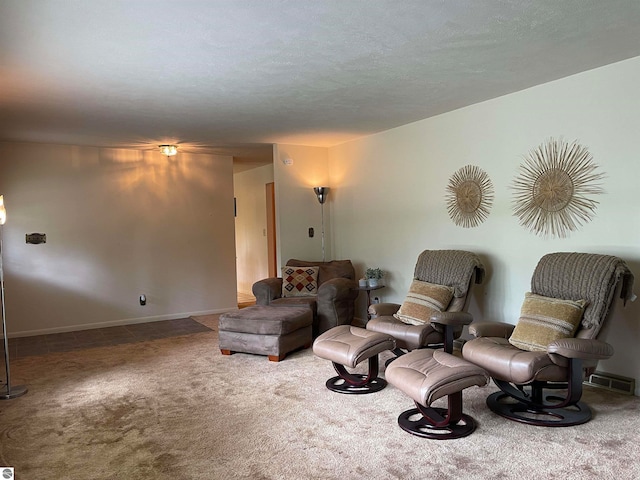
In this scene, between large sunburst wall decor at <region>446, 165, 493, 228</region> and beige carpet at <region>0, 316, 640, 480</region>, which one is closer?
beige carpet at <region>0, 316, 640, 480</region>

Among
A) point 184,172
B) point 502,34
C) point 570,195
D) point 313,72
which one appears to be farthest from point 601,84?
point 184,172

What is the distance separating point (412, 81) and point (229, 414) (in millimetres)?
2766

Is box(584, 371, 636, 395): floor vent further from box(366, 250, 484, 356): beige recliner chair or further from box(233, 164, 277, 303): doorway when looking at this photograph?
box(233, 164, 277, 303): doorway

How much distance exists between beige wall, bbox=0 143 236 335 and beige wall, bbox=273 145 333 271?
4.06 feet

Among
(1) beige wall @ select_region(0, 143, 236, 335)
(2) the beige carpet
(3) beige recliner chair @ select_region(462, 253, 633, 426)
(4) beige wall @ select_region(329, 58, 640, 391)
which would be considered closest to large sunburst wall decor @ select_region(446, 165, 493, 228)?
(4) beige wall @ select_region(329, 58, 640, 391)

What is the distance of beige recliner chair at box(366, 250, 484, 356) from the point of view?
3.95m

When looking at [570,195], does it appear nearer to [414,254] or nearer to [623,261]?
[623,261]

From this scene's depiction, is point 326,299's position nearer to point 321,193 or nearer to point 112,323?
point 321,193

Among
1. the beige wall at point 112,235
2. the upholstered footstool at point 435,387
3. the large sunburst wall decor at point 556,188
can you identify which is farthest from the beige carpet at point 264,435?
the beige wall at point 112,235

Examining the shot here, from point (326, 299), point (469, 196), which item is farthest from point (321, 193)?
point (469, 196)

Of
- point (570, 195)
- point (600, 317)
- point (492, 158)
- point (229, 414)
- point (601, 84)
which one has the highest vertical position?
point (601, 84)

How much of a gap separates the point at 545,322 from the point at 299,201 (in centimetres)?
388

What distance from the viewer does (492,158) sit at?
454 cm

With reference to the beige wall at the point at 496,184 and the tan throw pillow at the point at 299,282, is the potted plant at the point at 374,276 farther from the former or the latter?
the tan throw pillow at the point at 299,282
